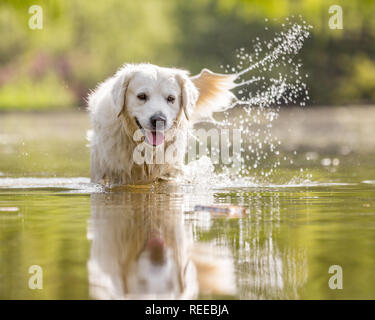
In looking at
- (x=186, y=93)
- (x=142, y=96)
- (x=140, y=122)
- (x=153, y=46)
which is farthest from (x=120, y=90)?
(x=153, y=46)

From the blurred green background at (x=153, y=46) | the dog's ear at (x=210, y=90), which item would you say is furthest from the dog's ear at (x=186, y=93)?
the blurred green background at (x=153, y=46)

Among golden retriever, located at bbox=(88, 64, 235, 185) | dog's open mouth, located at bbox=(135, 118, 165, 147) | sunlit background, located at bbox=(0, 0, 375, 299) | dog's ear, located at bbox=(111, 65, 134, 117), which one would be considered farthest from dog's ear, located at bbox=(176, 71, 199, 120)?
sunlit background, located at bbox=(0, 0, 375, 299)

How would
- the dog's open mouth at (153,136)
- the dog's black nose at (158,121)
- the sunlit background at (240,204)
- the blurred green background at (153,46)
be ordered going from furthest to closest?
the blurred green background at (153,46) < the dog's open mouth at (153,136) < the dog's black nose at (158,121) < the sunlit background at (240,204)

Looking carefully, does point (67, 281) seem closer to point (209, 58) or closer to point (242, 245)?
point (242, 245)

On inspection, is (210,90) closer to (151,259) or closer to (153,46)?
(151,259)

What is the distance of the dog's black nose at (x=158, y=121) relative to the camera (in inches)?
237

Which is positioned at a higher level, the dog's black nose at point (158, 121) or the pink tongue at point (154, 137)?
the dog's black nose at point (158, 121)

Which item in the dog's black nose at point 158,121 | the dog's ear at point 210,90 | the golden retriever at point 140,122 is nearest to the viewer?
the dog's black nose at point 158,121

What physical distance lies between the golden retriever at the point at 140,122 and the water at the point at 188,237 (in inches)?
7.9

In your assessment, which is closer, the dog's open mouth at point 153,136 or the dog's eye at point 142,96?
the dog's eye at point 142,96

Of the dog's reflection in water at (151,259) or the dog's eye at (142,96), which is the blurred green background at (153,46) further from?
the dog's reflection in water at (151,259)

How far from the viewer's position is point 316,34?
29.6 m

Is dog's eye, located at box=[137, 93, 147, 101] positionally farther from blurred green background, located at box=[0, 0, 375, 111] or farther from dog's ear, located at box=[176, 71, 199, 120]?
blurred green background, located at box=[0, 0, 375, 111]
